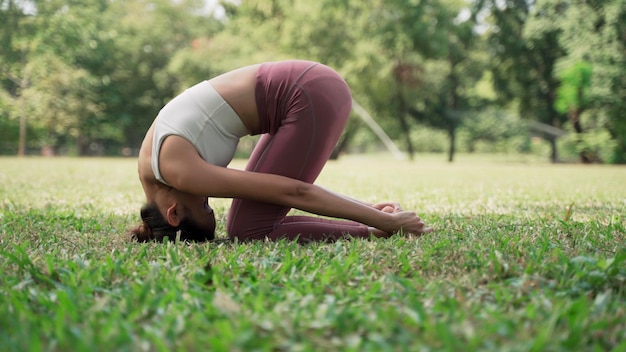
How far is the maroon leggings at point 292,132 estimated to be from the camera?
294cm

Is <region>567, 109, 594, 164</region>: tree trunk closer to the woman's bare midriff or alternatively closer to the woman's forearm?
the woman's forearm

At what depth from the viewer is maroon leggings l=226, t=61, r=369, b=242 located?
2.94 m

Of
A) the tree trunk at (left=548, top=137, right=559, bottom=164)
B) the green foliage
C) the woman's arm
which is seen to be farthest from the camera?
the tree trunk at (left=548, top=137, right=559, bottom=164)

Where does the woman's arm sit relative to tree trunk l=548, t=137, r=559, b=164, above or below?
above

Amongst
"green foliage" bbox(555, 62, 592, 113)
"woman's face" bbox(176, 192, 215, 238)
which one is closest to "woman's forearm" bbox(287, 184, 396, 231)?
"woman's face" bbox(176, 192, 215, 238)

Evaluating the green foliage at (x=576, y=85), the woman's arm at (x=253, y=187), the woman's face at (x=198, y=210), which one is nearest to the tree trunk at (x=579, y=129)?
the green foliage at (x=576, y=85)

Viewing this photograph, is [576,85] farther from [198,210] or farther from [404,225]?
[198,210]

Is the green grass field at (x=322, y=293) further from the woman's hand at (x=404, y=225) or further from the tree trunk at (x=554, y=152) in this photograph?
the tree trunk at (x=554, y=152)

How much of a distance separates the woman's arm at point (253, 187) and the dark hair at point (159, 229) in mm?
327

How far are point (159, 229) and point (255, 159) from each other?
25.5 inches

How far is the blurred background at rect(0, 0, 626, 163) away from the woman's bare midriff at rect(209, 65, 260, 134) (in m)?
18.3

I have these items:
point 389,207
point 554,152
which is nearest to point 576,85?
point 554,152

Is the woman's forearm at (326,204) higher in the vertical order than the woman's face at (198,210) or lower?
higher

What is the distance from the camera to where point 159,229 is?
2.99 meters
